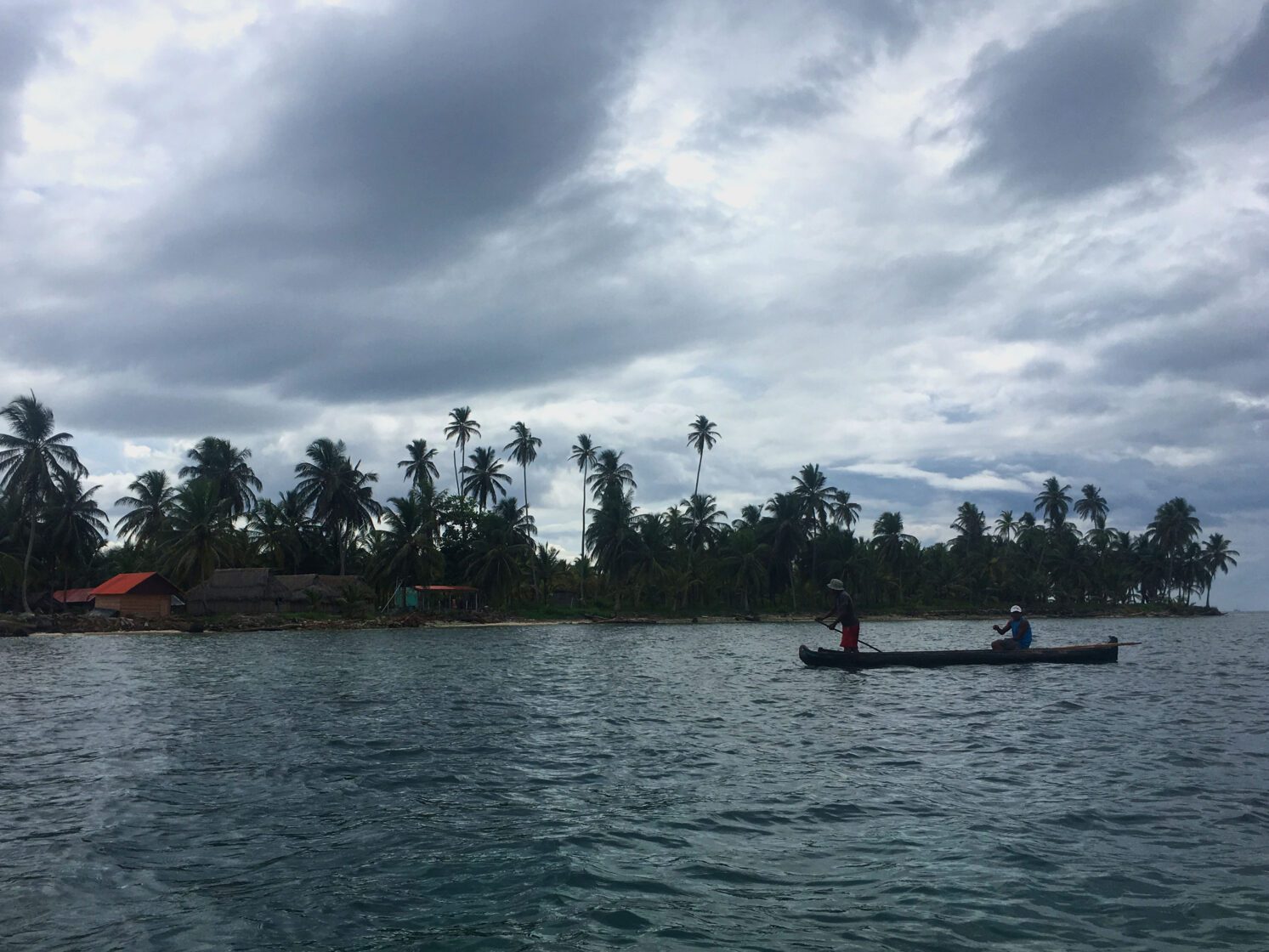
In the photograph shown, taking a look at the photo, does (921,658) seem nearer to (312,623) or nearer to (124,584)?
(312,623)

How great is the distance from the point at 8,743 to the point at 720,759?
39.0ft

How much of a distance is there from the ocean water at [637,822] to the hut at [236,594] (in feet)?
155

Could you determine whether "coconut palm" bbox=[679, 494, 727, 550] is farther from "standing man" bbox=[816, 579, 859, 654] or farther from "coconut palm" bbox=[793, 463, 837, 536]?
"standing man" bbox=[816, 579, 859, 654]

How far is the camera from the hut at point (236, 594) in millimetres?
67312

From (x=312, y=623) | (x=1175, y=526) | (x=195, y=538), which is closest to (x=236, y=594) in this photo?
(x=195, y=538)

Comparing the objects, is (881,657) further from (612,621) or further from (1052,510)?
(1052,510)

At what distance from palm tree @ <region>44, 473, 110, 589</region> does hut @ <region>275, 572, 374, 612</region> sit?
14.1 m

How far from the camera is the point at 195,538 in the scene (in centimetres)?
6375

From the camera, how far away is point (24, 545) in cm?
6888

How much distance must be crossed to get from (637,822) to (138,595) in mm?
64855

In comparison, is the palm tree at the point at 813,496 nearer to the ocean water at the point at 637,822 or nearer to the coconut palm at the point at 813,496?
the coconut palm at the point at 813,496

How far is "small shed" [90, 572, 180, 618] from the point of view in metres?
63.7

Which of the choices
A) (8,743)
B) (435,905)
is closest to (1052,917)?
(435,905)

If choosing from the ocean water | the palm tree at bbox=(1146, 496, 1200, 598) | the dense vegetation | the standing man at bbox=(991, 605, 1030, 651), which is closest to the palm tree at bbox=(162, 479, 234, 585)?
the dense vegetation
